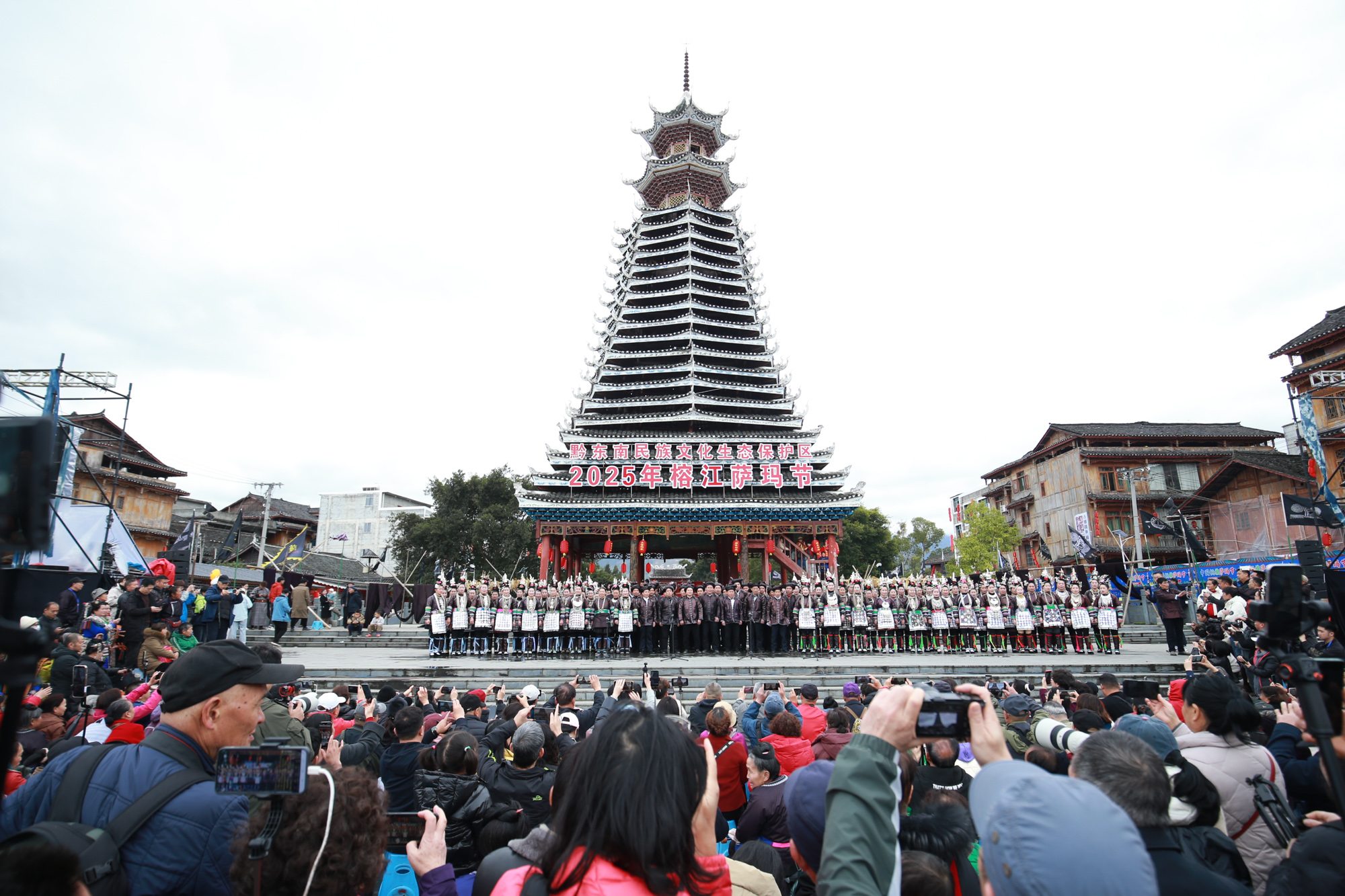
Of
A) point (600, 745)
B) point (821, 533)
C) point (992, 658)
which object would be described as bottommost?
point (992, 658)

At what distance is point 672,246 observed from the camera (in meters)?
39.4

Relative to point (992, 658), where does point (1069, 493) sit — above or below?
above

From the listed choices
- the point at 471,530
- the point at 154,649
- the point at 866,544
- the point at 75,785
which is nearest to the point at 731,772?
the point at 75,785

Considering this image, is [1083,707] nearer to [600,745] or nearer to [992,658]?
[600,745]

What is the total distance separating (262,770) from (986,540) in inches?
1744

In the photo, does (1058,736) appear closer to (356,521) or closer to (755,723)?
(755,723)

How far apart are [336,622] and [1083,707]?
2585cm

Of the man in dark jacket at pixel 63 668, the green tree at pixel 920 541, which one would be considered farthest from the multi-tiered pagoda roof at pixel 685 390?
the green tree at pixel 920 541

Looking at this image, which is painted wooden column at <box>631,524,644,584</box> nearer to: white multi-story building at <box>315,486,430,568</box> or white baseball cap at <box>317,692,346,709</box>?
white baseball cap at <box>317,692,346,709</box>

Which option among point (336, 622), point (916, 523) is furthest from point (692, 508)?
point (916, 523)

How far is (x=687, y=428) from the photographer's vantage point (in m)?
32.5

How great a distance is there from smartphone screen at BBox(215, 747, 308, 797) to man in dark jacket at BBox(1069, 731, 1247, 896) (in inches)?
93.1

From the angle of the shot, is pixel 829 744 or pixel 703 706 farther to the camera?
pixel 703 706

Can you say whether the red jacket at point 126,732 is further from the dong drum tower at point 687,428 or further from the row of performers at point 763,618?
the dong drum tower at point 687,428
